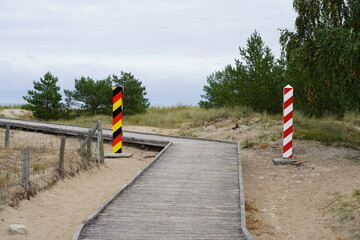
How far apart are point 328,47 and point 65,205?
29.7 feet

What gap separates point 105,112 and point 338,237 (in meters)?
29.4

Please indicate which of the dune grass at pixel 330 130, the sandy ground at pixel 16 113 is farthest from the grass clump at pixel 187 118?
the sandy ground at pixel 16 113

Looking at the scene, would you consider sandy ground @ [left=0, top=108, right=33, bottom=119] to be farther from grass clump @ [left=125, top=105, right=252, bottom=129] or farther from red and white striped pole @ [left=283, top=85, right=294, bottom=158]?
red and white striped pole @ [left=283, top=85, right=294, bottom=158]

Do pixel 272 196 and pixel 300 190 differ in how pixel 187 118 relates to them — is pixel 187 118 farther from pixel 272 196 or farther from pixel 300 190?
pixel 272 196

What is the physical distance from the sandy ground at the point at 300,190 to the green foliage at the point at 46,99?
66.6 feet

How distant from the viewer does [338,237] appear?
7738mm

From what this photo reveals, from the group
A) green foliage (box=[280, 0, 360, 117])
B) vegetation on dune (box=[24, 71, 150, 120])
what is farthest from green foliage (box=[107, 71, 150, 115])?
green foliage (box=[280, 0, 360, 117])

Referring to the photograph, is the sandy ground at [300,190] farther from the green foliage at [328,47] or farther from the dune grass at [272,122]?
the green foliage at [328,47]

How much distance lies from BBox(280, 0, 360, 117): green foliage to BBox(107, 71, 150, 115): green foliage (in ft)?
63.3

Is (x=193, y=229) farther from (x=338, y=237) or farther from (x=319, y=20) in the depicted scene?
(x=319, y=20)

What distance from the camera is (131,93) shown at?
35.3 m

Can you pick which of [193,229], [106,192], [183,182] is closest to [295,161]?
[183,182]

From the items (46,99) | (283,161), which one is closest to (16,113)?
(46,99)

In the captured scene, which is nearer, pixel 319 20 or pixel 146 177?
pixel 146 177
